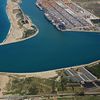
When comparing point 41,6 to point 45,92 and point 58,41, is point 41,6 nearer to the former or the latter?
point 58,41

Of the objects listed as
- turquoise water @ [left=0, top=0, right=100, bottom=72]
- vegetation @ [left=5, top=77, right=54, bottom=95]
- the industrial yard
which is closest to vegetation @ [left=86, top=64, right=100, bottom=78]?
turquoise water @ [left=0, top=0, right=100, bottom=72]

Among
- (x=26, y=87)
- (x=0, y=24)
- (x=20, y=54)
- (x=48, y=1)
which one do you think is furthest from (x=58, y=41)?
(x=48, y=1)

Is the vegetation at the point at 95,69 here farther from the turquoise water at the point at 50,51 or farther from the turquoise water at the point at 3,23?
the turquoise water at the point at 3,23

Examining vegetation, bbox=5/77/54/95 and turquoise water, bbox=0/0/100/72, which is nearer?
vegetation, bbox=5/77/54/95

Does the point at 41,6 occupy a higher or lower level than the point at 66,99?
higher

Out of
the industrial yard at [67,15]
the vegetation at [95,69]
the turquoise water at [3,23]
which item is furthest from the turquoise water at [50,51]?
the turquoise water at [3,23]

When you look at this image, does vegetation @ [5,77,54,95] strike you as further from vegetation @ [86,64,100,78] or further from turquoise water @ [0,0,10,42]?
turquoise water @ [0,0,10,42]
